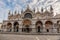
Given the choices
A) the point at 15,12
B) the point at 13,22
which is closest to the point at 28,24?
the point at 13,22

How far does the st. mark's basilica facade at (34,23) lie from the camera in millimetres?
40938

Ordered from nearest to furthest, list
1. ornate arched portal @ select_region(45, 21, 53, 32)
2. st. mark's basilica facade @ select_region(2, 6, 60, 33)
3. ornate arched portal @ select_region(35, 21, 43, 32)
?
st. mark's basilica facade @ select_region(2, 6, 60, 33), ornate arched portal @ select_region(45, 21, 53, 32), ornate arched portal @ select_region(35, 21, 43, 32)

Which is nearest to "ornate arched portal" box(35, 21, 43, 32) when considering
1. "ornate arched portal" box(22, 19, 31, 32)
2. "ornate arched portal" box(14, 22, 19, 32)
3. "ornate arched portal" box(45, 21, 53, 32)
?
"ornate arched portal" box(45, 21, 53, 32)

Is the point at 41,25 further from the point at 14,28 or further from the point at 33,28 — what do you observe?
the point at 14,28

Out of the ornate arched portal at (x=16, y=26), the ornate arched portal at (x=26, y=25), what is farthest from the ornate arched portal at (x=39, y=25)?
the ornate arched portal at (x=16, y=26)

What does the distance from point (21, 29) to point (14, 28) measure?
3.30 meters

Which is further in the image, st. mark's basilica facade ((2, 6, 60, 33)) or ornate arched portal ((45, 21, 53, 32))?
ornate arched portal ((45, 21, 53, 32))

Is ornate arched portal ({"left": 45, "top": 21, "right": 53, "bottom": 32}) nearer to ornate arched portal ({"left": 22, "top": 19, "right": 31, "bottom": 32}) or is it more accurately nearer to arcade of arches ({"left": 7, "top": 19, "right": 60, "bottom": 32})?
arcade of arches ({"left": 7, "top": 19, "right": 60, "bottom": 32})

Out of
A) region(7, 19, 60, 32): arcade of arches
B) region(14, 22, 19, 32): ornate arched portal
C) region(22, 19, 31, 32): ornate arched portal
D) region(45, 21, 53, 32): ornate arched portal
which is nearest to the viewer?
region(45, 21, 53, 32): ornate arched portal

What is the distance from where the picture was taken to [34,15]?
48094mm

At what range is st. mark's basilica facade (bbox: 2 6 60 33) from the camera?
4094cm

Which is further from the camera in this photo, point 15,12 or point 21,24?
point 15,12

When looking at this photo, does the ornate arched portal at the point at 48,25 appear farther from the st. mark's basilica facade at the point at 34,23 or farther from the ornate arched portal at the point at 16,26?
the ornate arched portal at the point at 16,26

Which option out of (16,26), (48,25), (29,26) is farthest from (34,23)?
(16,26)
